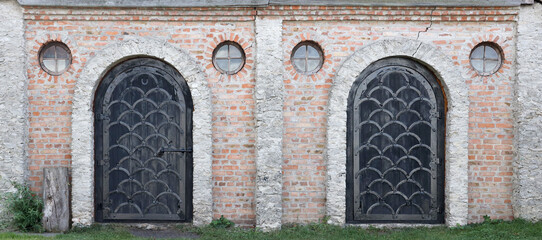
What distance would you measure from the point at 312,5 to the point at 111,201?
4210mm

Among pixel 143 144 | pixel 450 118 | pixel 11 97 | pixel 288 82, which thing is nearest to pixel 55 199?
pixel 143 144

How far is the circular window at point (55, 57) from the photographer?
19.0ft

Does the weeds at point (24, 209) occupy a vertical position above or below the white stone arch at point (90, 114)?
below

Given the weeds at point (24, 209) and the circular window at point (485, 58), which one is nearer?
the weeds at point (24, 209)

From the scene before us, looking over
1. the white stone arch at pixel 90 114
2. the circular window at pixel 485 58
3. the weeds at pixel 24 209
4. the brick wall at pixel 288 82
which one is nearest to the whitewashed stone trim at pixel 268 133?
the brick wall at pixel 288 82

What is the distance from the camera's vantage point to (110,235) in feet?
17.8

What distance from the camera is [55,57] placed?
580 cm

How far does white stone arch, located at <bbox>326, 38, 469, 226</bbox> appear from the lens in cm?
568

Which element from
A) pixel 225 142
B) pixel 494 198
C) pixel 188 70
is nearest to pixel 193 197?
pixel 225 142

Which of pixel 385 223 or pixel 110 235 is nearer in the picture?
pixel 110 235

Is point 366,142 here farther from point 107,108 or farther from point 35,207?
point 35,207

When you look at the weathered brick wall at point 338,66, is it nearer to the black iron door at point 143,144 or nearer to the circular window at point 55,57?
the black iron door at point 143,144

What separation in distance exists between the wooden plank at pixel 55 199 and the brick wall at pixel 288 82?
0.27 m

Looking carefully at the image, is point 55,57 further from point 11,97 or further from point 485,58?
point 485,58
